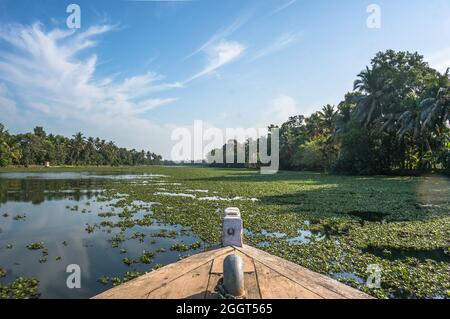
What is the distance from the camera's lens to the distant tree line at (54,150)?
81875 mm

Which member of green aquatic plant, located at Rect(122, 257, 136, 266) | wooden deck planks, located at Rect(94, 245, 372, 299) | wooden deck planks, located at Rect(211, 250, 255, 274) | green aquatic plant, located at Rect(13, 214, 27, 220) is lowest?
green aquatic plant, located at Rect(122, 257, 136, 266)

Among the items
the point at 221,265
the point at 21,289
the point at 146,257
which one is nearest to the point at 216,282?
the point at 221,265

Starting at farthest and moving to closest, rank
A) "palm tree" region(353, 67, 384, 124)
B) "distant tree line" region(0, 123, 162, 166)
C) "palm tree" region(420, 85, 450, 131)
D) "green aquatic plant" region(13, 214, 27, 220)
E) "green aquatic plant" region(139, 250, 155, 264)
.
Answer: "distant tree line" region(0, 123, 162, 166)
"palm tree" region(353, 67, 384, 124)
"palm tree" region(420, 85, 450, 131)
"green aquatic plant" region(13, 214, 27, 220)
"green aquatic plant" region(139, 250, 155, 264)

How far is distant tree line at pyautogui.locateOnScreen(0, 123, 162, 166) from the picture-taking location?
81875 millimetres

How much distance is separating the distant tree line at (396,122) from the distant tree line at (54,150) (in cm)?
7604

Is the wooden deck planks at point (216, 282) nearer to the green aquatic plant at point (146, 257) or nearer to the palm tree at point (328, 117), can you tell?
the green aquatic plant at point (146, 257)

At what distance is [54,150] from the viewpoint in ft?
321

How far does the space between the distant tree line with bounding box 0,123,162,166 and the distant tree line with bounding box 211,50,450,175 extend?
249 ft

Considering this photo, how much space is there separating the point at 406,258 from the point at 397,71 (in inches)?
1521

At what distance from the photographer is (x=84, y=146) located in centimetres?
11094

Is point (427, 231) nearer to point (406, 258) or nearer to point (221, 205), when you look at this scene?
point (406, 258)

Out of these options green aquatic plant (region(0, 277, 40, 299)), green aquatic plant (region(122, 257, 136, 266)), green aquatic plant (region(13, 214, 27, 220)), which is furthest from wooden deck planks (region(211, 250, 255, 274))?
green aquatic plant (region(13, 214, 27, 220))

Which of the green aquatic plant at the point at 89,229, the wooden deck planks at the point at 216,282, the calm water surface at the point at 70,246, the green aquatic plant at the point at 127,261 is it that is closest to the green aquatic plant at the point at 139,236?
the calm water surface at the point at 70,246

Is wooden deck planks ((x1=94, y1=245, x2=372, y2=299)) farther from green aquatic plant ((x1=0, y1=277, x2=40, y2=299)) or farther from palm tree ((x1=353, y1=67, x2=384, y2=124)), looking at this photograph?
palm tree ((x1=353, y1=67, x2=384, y2=124))
